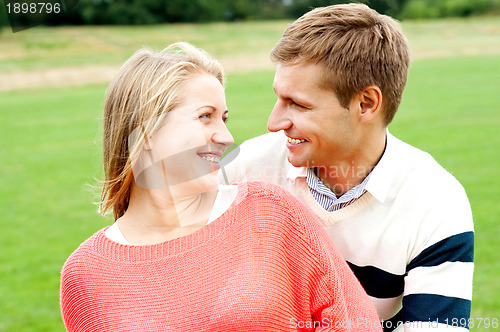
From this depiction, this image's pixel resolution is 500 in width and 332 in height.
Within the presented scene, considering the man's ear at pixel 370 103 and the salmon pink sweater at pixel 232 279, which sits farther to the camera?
the man's ear at pixel 370 103

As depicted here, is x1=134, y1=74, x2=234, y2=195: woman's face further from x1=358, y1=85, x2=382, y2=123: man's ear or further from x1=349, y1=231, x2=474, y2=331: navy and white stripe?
x1=349, y1=231, x2=474, y2=331: navy and white stripe

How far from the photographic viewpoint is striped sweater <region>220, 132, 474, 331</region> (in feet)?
6.91

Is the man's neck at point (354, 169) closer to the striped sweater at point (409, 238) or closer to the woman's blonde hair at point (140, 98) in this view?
the striped sweater at point (409, 238)

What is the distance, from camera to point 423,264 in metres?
2.14

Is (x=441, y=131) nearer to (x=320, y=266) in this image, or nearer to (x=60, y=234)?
(x=60, y=234)

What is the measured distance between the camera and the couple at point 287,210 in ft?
6.00

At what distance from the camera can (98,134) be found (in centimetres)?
211

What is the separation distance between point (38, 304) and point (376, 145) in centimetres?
355

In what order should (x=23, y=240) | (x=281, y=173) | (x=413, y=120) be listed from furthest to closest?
1. (x=413, y=120)
2. (x=23, y=240)
3. (x=281, y=173)

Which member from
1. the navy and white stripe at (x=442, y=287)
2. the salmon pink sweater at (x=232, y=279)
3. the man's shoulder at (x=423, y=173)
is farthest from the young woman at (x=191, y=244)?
the man's shoulder at (x=423, y=173)

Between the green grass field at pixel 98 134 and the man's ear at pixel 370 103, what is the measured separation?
928 millimetres

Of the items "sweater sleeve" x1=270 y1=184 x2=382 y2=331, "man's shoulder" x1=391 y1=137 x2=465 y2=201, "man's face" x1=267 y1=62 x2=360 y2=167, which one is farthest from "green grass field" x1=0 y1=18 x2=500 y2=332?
"man's shoulder" x1=391 y1=137 x2=465 y2=201

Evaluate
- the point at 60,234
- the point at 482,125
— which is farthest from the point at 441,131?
the point at 60,234

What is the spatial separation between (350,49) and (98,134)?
0.92 meters
